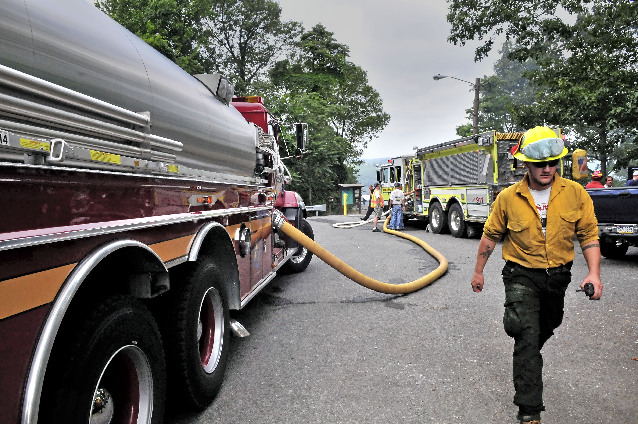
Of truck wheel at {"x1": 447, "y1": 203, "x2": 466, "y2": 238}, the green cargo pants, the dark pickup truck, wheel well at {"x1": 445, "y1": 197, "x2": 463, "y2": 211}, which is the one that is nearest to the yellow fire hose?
the green cargo pants

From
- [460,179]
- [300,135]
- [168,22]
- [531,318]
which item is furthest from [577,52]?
[168,22]

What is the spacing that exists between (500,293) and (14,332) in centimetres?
601

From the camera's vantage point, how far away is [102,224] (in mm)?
2006

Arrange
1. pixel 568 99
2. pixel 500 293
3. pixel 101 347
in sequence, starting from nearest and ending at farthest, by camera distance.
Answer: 1. pixel 101 347
2. pixel 500 293
3. pixel 568 99

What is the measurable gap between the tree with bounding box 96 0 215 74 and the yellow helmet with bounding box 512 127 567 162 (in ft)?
80.0

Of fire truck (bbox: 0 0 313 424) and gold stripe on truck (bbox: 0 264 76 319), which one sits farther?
fire truck (bbox: 0 0 313 424)

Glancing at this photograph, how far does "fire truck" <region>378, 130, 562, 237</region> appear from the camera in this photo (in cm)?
1235

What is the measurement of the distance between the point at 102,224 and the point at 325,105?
113 ft

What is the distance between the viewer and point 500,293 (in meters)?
6.35

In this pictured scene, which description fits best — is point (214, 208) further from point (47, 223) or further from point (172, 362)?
point (47, 223)

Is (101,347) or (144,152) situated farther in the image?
(144,152)

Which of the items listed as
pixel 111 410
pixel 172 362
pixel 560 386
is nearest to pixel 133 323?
pixel 111 410

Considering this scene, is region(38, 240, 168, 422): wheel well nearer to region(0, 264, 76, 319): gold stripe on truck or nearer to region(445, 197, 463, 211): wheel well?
region(0, 264, 76, 319): gold stripe on truck

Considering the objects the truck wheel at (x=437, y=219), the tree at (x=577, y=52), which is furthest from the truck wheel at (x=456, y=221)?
the tree at (x=577, y=52)
